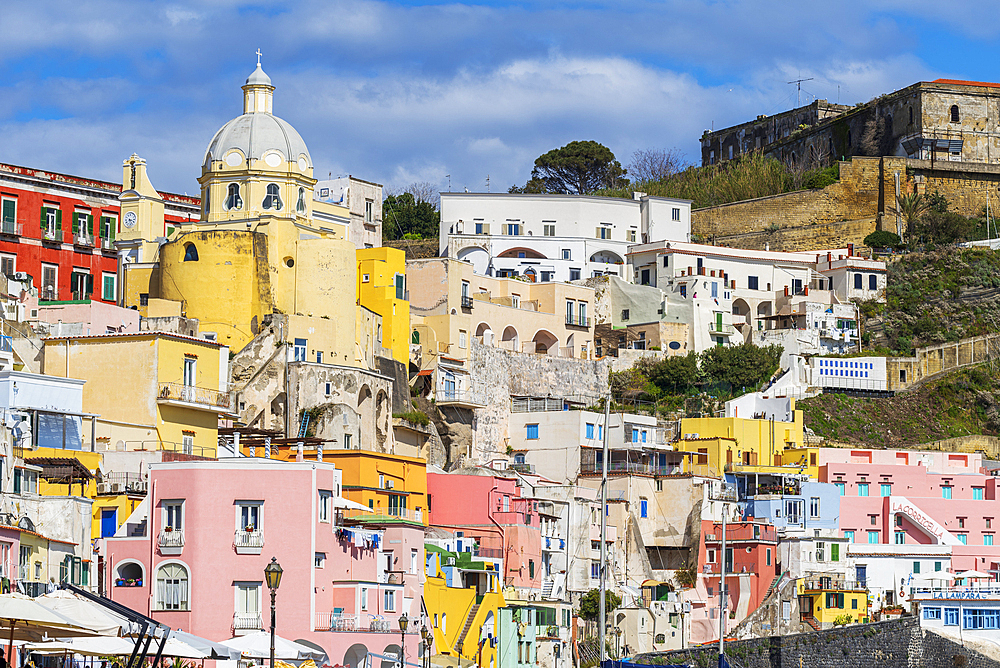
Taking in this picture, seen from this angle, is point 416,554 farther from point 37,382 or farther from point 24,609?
point 24,609

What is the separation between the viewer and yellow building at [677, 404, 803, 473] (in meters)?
70.2

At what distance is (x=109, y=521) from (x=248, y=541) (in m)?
4.97

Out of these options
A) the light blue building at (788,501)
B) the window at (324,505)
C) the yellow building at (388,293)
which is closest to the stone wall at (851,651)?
the light blue building at (788,501)

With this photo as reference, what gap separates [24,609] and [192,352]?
A: 30.1 metres

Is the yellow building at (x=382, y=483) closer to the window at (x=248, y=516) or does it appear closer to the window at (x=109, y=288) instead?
the window at (x=248, y=516)

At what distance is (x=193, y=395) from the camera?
181ft

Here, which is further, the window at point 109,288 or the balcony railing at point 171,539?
the window at point 109,288

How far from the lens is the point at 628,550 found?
208ft

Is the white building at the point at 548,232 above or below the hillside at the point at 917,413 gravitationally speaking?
above

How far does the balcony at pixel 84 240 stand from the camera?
69.7 m

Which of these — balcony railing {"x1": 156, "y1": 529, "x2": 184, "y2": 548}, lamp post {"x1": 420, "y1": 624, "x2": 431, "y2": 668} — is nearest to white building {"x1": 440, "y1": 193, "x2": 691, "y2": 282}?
lamp post {"x1": 420, "y1": 624, "x2": 431, "y2": 668}

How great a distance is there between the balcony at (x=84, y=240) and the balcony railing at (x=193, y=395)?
15.8 meters

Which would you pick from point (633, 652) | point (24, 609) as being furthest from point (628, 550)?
point (24, 609)

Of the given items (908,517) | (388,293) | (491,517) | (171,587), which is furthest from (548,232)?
(171,587)
